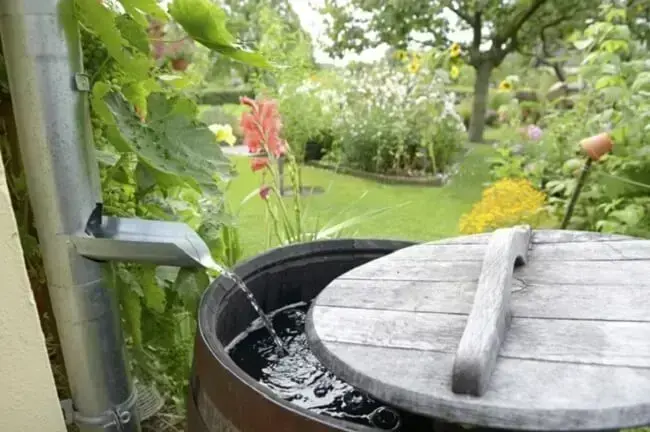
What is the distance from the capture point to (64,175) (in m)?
0.94

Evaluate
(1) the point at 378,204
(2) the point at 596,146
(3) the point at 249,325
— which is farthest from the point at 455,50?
(3) the point at 249,325

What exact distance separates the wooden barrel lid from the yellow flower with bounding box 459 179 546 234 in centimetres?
137

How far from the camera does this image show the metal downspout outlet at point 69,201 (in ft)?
2.95

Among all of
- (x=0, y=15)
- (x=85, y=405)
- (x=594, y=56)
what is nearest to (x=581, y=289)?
(x=85, y=405)

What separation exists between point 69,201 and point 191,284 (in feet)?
0.94

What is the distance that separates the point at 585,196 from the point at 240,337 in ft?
6.34

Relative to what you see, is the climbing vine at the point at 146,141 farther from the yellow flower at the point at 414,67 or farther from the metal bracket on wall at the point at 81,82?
the yellow flower at the point at 414,67

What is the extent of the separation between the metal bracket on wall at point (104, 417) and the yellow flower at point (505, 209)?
1.82 meters

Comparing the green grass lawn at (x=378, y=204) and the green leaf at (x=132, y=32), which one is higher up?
the green leaf at (x=132, y=32)

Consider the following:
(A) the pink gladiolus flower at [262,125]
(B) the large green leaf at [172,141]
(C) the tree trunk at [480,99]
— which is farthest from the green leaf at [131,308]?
(C) the tree trunk at [480,99]

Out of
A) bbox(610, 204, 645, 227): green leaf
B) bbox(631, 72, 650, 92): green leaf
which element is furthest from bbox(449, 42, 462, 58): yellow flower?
bbox(610, 204, 645, 227): green leaf

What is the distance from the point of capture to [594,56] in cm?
247

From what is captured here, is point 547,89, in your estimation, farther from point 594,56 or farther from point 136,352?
point 136,352

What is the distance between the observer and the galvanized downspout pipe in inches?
35.3
